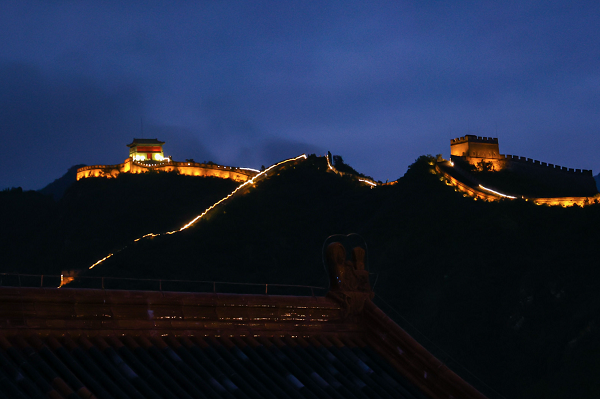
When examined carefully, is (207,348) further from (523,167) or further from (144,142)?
(144,142)

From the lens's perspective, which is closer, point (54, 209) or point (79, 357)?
point (79, 357)

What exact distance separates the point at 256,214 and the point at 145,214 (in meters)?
17.5

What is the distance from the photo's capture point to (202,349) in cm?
820

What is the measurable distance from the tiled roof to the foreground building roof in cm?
1

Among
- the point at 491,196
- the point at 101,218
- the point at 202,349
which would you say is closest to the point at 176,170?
the point at 101,218

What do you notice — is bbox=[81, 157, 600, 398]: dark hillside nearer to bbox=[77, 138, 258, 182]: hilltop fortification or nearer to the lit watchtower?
bbox=[77, 138, 258, 182]: hilltop fortification

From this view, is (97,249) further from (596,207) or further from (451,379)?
(451,379)

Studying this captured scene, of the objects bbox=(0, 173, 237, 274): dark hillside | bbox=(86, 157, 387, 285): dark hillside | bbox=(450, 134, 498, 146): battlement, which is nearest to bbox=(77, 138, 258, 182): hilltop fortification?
bbox=(0, 173, 237, 274): dark hillside

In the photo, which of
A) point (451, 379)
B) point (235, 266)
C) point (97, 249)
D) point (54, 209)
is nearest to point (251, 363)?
point (451, 379)

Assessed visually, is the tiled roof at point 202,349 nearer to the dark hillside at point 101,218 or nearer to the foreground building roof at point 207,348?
the foreground building roof at point 207,348

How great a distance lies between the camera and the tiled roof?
7117mm

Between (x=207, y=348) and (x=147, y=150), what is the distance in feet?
361

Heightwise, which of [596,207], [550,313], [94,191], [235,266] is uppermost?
[94,191]

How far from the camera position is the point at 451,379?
8.95 metres
